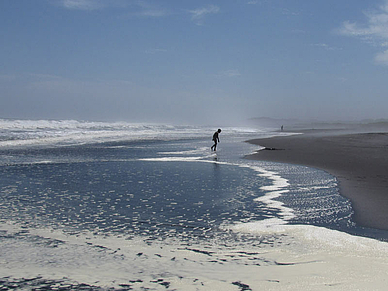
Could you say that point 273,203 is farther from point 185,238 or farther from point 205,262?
point 205,262

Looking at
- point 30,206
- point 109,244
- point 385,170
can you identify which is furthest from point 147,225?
point 385,170

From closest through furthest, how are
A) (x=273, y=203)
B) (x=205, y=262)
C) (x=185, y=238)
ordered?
(x=205, y=262) < (x=185, y=238) < (x=273, y=203)

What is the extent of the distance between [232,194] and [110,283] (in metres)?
4.86

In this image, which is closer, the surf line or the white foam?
the white foam

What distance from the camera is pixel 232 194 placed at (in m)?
8.09

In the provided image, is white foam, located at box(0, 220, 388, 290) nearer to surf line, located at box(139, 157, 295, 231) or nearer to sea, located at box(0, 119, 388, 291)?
sea, located at box(0, 119, 388, 291)

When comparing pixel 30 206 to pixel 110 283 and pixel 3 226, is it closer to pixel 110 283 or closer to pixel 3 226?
pixel 3 226

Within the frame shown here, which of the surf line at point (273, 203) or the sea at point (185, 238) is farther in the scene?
the surf line at point (273, 203)

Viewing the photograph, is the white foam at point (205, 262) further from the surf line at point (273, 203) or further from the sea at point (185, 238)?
the surf line at point (273, 203)

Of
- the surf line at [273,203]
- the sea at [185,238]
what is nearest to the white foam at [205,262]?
the sea at [185,238]

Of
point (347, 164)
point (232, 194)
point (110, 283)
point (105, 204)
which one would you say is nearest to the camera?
point (110, 283)

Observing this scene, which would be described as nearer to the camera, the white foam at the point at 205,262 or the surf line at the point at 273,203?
the white foam at the point at 205,262

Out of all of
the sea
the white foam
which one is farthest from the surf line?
the white foam

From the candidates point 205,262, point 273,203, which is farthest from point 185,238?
point 273,203
